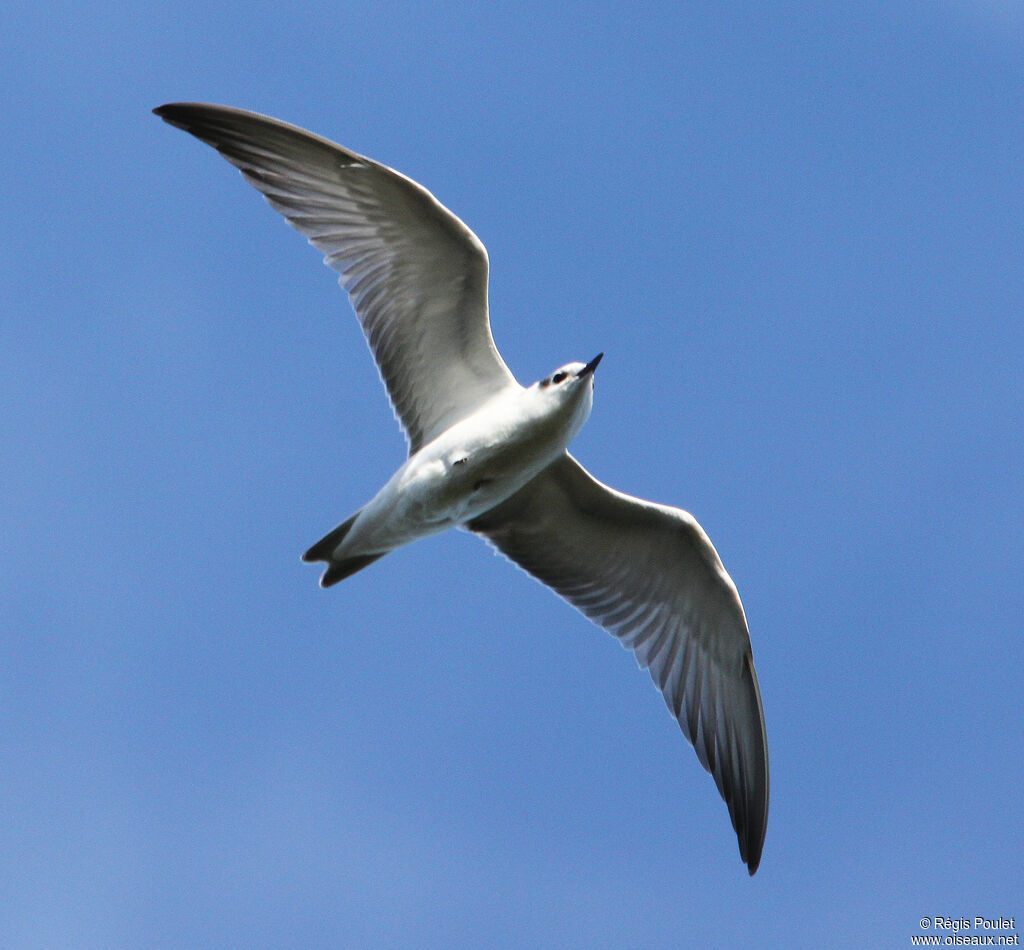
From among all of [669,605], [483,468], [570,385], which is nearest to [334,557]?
[483,468]

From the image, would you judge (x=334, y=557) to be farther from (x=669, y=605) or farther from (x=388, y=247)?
(x=669, y=605)

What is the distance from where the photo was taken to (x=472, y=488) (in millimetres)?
11211

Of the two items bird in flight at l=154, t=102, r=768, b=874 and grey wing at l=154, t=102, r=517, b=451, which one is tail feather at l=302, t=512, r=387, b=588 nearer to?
bird in flight at l=154, t=102, r=768, b=874

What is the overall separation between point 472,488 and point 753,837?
4301 millimetres

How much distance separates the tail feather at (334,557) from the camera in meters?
11.5

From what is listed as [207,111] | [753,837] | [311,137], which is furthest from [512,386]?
[753,837]

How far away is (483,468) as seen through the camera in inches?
436

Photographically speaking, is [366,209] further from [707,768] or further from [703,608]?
[707,768]

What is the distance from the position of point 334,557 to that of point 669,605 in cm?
319

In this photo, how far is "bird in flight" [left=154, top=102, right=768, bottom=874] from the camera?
11.2m

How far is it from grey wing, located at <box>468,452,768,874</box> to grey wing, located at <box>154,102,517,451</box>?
1.30 m

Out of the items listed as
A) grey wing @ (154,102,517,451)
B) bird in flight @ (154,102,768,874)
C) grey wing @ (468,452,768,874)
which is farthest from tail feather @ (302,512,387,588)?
grey wing @ (468,452,768,874)

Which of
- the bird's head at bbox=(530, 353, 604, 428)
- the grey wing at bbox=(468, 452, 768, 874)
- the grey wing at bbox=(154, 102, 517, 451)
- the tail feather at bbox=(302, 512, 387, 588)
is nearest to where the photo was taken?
the bird's head at bbox=(530, 353, 604, 428)

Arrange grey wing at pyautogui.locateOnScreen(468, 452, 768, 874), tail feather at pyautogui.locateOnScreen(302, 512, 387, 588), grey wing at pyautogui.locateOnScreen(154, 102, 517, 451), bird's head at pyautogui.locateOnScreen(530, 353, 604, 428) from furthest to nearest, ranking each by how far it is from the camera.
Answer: grey wing at pyautogui.locateOnScreen(468, 452, 768, 874), tail feather at pyautogui.locateOnScreen(302, 512, 387, 588), grey wing at pyautogui.locateOnScreen(154, 102, 517, 451), bird's head at pyautogui.locateOnScreen(530, 353, 604, 428)
